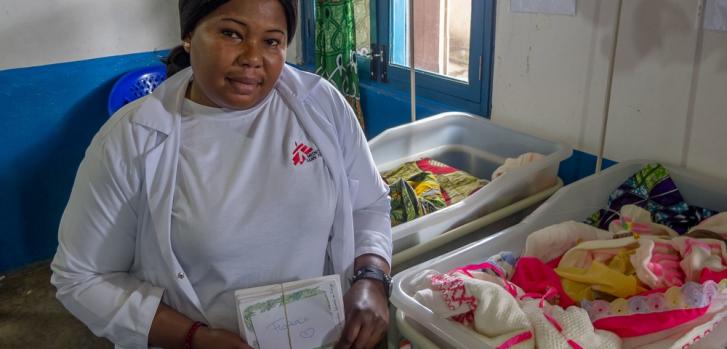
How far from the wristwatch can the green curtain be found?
1.60 meters

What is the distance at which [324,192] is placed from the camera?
1.11 meters

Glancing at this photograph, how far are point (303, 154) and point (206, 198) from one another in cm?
20

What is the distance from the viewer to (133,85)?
2840 millimetres

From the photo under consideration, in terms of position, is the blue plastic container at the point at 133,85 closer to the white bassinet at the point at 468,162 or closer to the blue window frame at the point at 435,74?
the blue window frame at the point at 435,74

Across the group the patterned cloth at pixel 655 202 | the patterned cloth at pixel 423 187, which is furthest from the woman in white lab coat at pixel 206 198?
the patterned cloth at pixel 655 202

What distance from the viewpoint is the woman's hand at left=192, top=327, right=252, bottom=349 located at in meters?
0.99

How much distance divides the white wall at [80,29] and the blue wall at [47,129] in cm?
5

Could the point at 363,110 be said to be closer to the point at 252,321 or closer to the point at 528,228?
the point at 528,228

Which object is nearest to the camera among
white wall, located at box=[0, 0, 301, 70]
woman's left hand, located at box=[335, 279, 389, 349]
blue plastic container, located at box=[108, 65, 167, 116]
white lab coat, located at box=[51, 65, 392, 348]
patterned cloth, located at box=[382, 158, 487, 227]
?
white lab coat, located at box=[51, 65, 392, 348]

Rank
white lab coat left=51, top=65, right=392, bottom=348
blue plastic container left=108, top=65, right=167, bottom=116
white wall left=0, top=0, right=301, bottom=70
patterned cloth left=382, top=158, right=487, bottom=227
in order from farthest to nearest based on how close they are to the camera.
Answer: blue plastic container left=108, top=65, right=167, bottom=116 → white wall left=0, top=0, right=301, bottom=70 → patterned cloth left=382, top=158, right=487, bottom=227 → white lab coat left=51, top=65, right=392, bottom=348

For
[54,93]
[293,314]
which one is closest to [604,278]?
[293,314]

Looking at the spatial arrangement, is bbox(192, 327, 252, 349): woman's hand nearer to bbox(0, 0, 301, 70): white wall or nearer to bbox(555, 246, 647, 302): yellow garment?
bbox(555, 246, 647, 302): yellow garment

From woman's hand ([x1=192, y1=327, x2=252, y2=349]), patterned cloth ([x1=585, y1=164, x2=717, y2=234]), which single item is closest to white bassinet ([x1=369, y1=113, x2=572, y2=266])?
patterned cloth ([x1=585, y1=164, x2=717, y2=234])

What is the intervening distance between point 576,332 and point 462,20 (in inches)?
63.3
